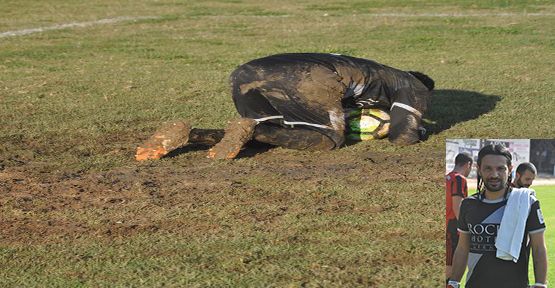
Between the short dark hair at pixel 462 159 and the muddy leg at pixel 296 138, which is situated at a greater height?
the short dark hair at pixel 462 159

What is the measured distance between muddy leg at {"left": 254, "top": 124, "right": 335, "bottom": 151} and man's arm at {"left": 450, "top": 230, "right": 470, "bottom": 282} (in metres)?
4.95

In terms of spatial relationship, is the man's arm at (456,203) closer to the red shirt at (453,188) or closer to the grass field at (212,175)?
the red shirt at (453,188)

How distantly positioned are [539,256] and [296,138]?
5081 mm

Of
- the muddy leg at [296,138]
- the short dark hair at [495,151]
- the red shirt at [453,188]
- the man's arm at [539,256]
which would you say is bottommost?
the muddy leg at [296,138]

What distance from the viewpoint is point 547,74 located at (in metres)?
12.4

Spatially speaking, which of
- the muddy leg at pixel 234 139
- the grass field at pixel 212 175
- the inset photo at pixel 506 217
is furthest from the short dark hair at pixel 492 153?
the muddy leg at pixel 234 139

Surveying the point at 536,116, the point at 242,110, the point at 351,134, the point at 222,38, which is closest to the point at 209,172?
the point at 242,110

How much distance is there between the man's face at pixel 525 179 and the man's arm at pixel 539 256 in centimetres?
18

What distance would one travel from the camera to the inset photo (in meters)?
3.25

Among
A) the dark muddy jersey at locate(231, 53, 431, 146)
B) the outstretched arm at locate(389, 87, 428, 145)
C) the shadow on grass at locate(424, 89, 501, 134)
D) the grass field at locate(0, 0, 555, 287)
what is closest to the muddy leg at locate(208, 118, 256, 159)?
the grass field at locate(0, 0, 555, 287)

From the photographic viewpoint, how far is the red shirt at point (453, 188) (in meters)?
3.35

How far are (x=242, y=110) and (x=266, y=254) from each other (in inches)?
131

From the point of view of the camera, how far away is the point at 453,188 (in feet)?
11.1

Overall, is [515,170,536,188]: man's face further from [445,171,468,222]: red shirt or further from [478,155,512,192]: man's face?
[445,171,468,222]: red shirt
